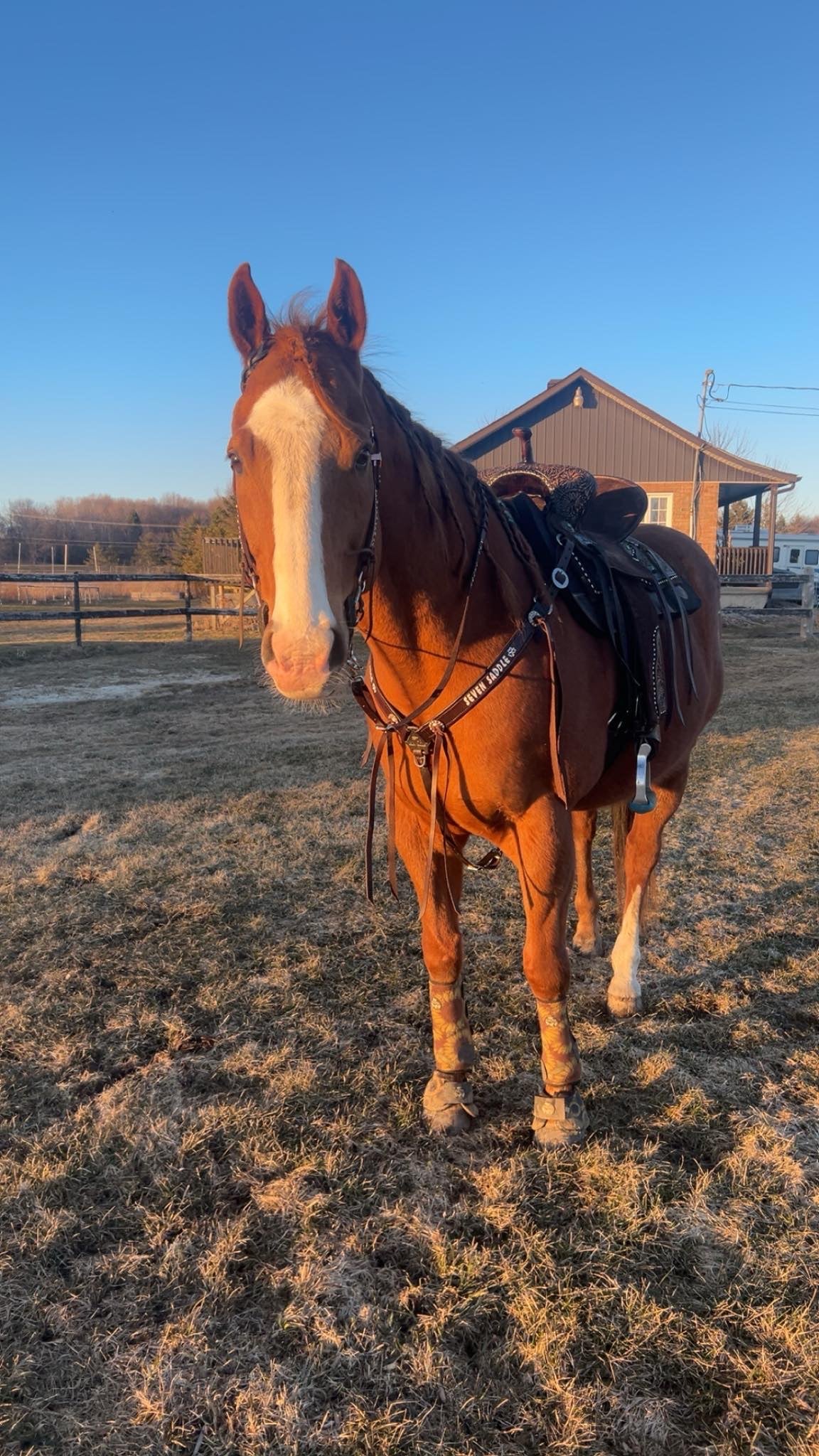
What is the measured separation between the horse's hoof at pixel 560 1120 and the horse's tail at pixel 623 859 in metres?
1.08

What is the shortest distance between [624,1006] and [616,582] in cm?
172

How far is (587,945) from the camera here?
3.64m

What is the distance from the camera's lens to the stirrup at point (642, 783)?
2723 millimetres

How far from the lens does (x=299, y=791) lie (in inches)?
243

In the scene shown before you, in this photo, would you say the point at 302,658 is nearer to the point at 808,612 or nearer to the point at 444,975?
the point at 444,975

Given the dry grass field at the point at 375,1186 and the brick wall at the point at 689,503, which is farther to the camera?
the brick wall at the point at 689,503

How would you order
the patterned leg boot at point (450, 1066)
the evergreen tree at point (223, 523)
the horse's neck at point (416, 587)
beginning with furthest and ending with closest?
the evergreen tree at point (223, 523)
the patterned leg boot at point (450, 1066)
the horse's neck at point (416, 587)

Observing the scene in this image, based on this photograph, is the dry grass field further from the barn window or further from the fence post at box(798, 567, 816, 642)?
the barn window

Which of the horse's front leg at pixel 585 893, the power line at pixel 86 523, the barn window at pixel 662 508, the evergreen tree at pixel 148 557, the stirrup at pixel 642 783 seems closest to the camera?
the stirrup at pixel 642 783

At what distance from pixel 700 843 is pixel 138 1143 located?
3.90m

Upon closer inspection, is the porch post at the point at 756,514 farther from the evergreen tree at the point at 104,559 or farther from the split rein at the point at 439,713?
the evergreen tree at the point at 104,559

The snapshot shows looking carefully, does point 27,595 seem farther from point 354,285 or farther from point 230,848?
point 354,285

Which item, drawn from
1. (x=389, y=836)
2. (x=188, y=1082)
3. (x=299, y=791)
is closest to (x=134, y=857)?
(x=299, y=791)

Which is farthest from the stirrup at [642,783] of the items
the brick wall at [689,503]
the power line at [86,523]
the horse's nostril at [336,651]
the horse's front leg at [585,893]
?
the power line at [86,523]
